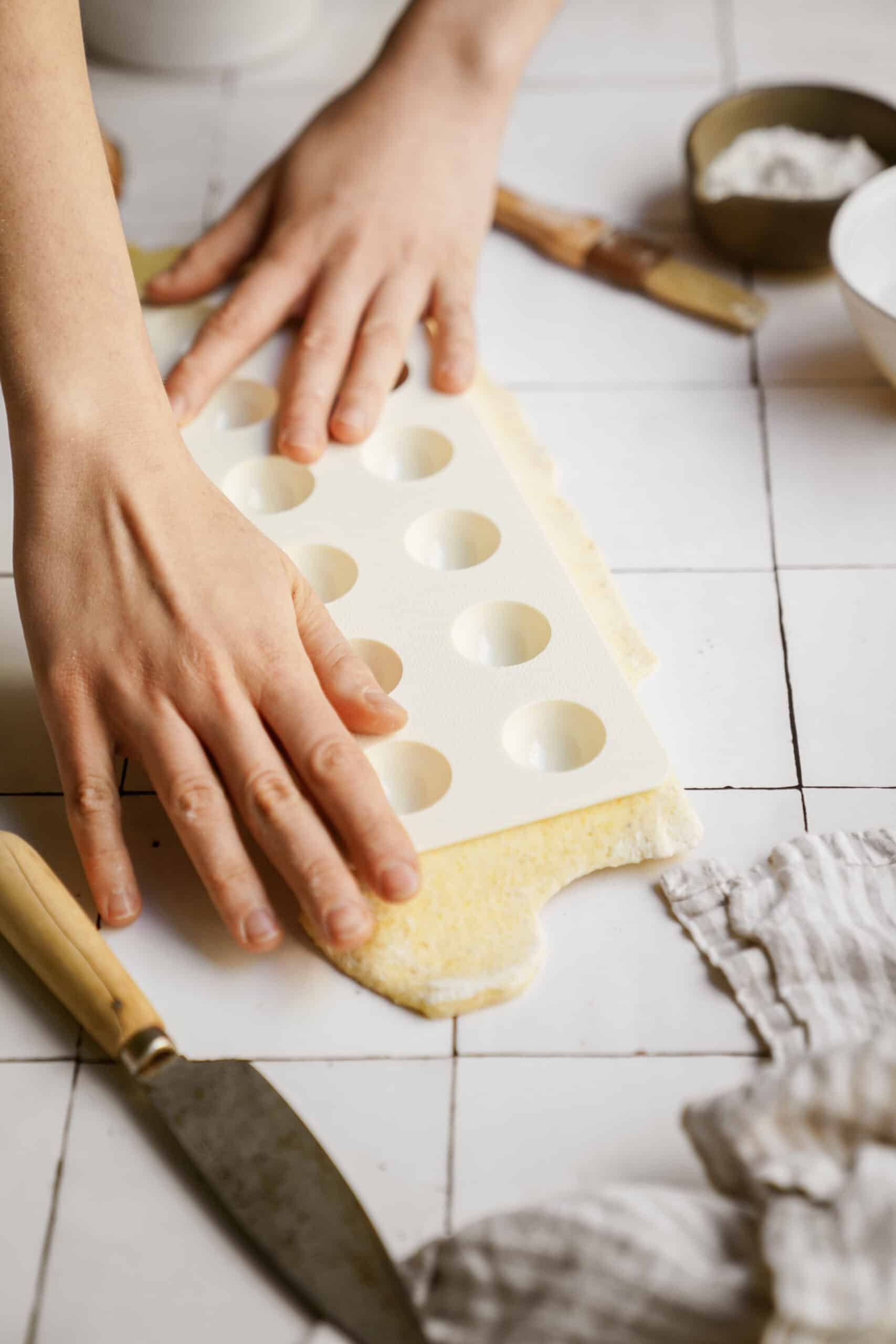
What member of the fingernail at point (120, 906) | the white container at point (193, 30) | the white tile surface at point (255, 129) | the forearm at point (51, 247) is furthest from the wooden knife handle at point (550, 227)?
the fingernail at point (120, 906)

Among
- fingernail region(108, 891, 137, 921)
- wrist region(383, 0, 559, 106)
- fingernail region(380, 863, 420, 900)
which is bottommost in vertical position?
fingernail region(108, 891, 137, 921)

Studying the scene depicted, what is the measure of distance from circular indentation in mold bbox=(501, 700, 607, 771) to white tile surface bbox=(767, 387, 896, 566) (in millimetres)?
226

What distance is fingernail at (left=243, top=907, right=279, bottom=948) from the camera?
A: 64cm

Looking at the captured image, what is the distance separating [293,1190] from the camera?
57 centimetres

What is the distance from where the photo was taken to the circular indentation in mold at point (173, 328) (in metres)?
0.97

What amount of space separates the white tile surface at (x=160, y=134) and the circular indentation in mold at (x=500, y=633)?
60cm

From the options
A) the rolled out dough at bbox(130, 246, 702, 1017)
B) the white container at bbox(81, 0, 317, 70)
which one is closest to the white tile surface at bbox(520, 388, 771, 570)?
the rolled out dough at bbox(130, 246, 702, 1017)

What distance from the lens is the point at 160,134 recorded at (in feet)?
4.15

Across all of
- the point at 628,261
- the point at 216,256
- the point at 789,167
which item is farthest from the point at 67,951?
the point at 789,167

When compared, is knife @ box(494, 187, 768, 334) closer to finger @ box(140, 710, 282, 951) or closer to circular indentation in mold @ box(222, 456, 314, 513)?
circular indentation in mold @ box(222, 456, 314, 513)

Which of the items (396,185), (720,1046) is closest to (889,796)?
(720,1046)

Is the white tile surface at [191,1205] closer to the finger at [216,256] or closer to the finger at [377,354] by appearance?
the finger at [377,354]

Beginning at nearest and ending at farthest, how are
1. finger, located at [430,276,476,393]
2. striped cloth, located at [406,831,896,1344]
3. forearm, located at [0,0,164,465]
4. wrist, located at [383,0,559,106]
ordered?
1. striped cloth, located at [406,831,896,1344]
2. forearm, located at [0,0,164,465]
3. finger, located at [430,276,476,393]
4. wrist, located at [383,0,559,106]

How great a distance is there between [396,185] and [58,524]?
1.42 ft
